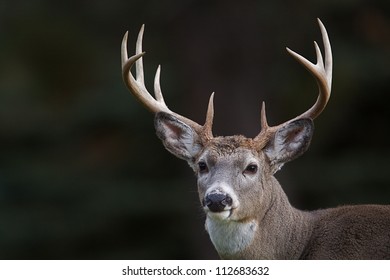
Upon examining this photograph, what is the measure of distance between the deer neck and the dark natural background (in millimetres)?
7560

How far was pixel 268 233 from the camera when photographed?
26.4 feet

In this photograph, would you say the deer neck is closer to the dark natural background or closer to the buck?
the buck

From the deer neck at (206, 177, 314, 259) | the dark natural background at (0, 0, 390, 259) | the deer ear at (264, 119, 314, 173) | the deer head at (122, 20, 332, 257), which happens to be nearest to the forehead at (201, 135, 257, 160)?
the deer head at (122, 20, 332, 257)

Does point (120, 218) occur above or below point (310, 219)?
below

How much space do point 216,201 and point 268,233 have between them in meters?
0.52

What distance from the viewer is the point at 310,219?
831 cm

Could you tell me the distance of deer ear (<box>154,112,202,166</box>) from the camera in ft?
26.5

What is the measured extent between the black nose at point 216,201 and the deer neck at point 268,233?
183mm

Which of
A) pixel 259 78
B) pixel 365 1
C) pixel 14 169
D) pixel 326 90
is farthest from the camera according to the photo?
pixel 14 169

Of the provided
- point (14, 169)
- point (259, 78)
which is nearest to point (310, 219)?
point (259, 78)

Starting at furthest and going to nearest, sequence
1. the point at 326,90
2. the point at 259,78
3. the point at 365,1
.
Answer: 1. the point at 365,1
2. the point at 259,78
3. the point at 326,90

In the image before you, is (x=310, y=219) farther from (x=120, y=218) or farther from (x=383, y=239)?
(x=120, y=218)

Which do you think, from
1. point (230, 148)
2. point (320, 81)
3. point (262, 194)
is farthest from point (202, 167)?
point (320, 81)

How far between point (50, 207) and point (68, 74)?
2.10 metres
